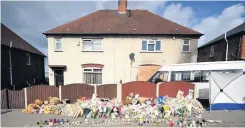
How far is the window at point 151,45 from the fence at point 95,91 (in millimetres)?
4786

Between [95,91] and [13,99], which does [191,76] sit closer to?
[95,91]

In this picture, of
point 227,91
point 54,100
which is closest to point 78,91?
point 54,100

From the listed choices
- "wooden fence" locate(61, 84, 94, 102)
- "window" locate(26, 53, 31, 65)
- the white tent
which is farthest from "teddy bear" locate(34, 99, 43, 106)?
"window" locate(26, 53, 31, 65)

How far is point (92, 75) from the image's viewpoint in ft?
44.1

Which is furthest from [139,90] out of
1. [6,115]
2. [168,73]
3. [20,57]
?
[20,57]

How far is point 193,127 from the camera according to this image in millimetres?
5836

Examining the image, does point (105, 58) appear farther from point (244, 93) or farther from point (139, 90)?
point (244, 93)

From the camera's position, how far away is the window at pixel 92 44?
13.5 metres

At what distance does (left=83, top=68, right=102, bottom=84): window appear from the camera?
527 inches

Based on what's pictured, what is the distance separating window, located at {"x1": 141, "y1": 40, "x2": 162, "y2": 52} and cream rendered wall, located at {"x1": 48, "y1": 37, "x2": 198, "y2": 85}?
0.36 meters

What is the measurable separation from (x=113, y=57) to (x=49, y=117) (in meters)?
7.46

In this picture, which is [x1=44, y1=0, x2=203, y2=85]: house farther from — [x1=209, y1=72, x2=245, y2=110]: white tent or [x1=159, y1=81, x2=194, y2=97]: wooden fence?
[x1=209, y1=72, x2=245, y2=110]: white tent

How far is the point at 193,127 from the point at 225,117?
2259 millimetres

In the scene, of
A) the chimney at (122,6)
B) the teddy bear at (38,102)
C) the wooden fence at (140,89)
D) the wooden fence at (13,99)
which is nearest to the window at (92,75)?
the wooden fence at (140,89)
